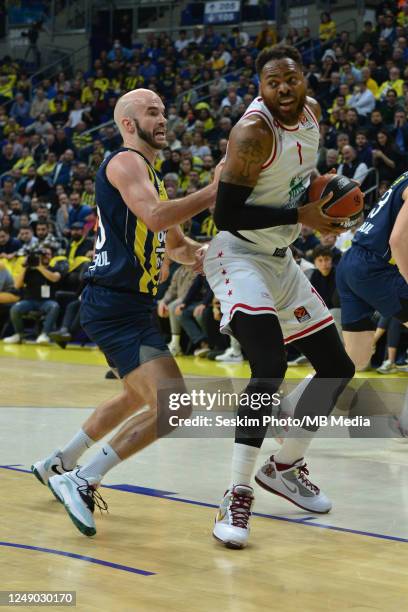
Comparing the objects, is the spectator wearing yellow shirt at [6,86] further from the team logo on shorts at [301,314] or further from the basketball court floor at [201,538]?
the team logo on shorts at [301,314]

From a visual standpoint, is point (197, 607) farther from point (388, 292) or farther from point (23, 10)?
point (23, 10)

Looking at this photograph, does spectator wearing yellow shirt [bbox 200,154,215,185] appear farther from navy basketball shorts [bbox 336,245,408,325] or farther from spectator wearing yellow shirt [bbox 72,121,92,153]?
navy basketball shorts [bbox 336,245,408,325]

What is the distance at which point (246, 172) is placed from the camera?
443 cm

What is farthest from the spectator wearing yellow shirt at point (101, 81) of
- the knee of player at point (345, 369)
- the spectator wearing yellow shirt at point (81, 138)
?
the knee of player at point (345, 369)

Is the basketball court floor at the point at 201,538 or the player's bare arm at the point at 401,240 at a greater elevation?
the player's bare arm at the point at 401,240

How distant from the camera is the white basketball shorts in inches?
181

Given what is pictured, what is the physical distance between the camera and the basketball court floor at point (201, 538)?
143 inches

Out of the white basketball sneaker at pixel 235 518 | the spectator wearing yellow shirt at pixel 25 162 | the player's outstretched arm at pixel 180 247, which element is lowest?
the spectator wearing yellow shirt at pixel 25 162

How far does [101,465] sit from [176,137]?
49.9ft

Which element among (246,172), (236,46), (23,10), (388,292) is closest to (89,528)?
(246,172)

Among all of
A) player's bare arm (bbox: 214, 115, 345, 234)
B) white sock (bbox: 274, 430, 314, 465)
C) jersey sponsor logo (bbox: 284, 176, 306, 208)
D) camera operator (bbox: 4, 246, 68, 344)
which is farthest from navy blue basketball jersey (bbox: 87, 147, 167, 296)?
camera operator (bbox: 4, 246, 68, 344)

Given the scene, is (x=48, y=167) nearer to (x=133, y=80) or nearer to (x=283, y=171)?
(x=133, y=80)

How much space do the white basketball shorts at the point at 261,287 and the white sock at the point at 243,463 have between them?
573mm

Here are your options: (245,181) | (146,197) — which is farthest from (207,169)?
(245,181)
